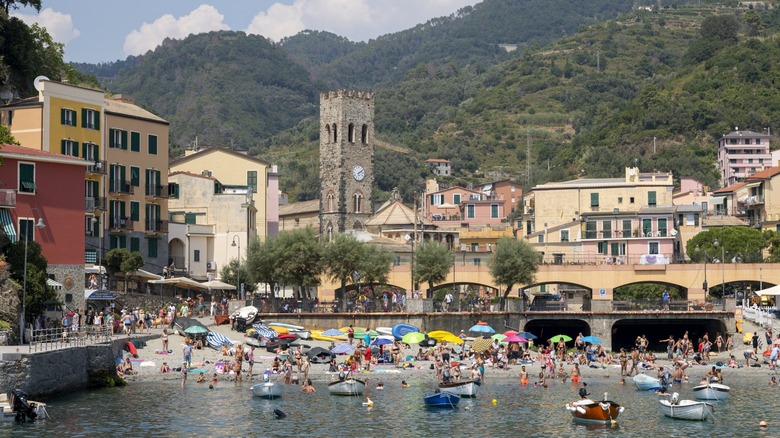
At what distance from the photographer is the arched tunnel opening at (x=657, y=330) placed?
79.3m

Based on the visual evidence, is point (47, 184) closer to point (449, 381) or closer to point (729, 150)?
point (449, 381)

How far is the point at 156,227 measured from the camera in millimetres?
79438

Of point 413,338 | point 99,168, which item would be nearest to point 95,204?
point 99,168

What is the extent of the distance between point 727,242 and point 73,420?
6375cm

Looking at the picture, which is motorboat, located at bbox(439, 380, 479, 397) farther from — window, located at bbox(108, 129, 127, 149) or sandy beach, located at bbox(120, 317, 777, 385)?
window, located at bbox(108, 129, 127, 149)

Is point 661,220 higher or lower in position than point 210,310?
higher

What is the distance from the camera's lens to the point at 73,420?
43656 millimetres

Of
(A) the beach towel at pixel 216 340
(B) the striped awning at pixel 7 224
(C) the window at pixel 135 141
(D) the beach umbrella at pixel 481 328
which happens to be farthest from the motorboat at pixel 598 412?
(C) the window at pixel 135 141

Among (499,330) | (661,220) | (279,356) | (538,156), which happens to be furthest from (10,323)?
(538,156)

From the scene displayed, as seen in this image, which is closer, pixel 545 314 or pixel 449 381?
pixel 449 381

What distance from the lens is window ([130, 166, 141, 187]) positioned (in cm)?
7712

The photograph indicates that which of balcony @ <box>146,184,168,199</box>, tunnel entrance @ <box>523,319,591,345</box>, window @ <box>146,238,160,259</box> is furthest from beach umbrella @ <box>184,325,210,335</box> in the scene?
tunnel entrance @ <box>523,319,591,345</box>

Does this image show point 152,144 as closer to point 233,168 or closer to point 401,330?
point 233,168

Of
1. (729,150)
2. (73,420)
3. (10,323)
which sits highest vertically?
(729,150)
